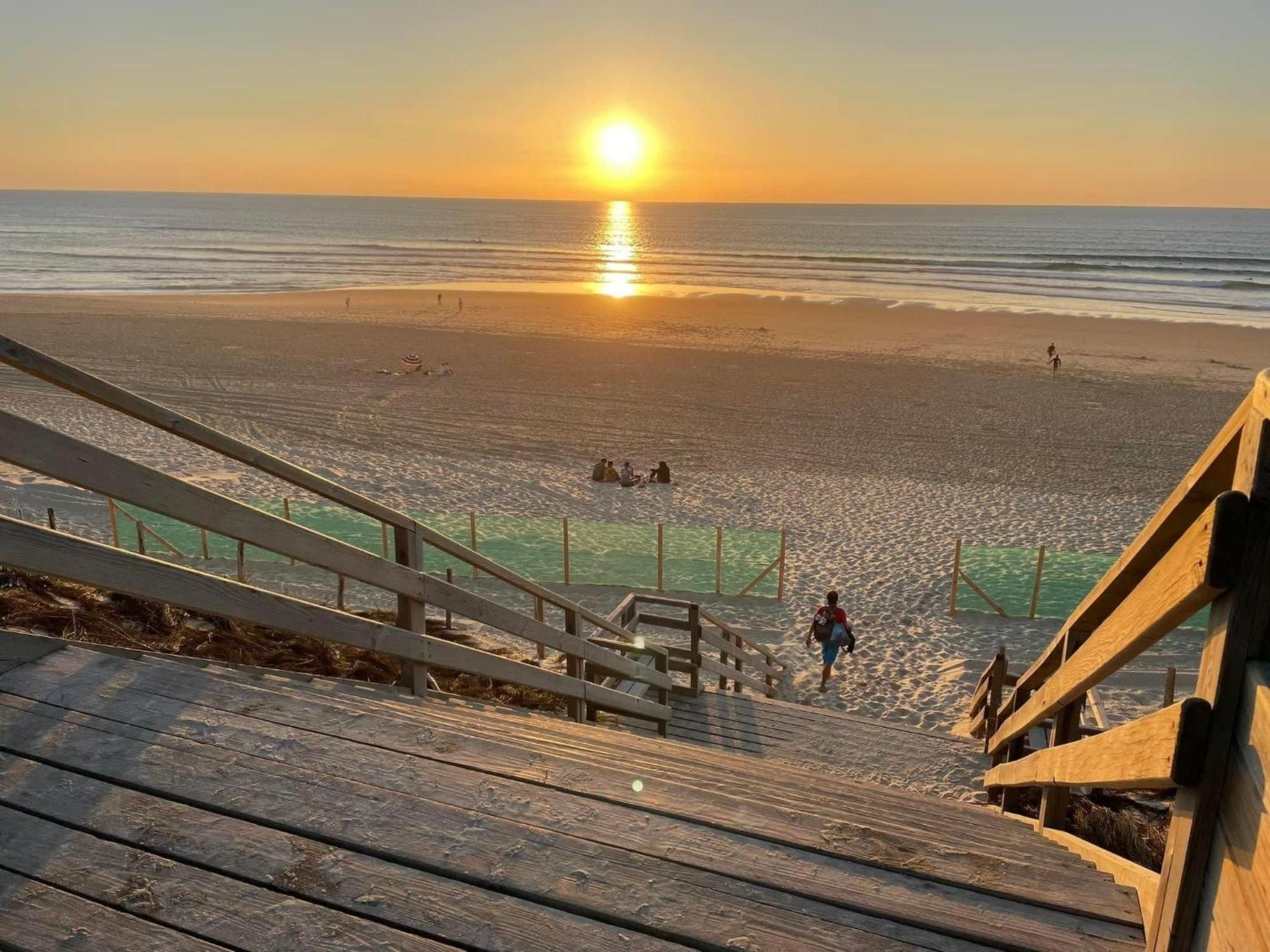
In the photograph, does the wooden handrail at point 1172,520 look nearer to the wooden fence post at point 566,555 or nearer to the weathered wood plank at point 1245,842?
the weathered wood plank at point 1245,842

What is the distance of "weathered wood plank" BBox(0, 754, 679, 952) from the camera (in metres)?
1.86

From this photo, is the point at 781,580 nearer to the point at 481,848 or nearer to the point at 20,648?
the point at 20,648

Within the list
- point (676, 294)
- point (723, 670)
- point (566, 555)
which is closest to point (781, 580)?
point (566, 555)

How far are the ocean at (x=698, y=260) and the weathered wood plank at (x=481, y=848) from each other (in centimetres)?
5115

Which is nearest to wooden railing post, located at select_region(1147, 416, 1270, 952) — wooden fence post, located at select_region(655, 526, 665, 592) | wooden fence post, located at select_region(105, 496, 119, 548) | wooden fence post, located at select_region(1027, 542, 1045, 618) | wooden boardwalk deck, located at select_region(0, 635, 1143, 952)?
wooden boardwalk deck, located at select_region(0, 635, 1143, 952)

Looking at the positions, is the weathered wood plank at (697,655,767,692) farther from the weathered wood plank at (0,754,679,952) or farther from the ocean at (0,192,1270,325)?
the ocean at (0,192,1270,325)

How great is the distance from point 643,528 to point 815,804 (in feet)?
39.2

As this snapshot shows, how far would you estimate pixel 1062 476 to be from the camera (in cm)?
1978

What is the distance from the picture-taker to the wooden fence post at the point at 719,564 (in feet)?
43.8

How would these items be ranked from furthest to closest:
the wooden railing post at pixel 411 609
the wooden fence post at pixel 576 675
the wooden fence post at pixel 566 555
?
the wooden fence post at pixel 566 555
the wooden fence post at pixel 576 675
the wooden railing post at pixel 411 609

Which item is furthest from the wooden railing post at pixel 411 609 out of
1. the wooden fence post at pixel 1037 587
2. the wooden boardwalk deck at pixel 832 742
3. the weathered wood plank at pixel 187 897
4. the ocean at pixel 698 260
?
the ocean at pixel 698 260

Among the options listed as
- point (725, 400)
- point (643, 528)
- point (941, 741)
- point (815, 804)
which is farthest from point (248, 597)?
point (725, 400)

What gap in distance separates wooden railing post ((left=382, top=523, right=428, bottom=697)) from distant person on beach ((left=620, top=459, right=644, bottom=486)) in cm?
1441

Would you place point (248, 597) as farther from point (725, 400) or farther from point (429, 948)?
point (725, 400)
